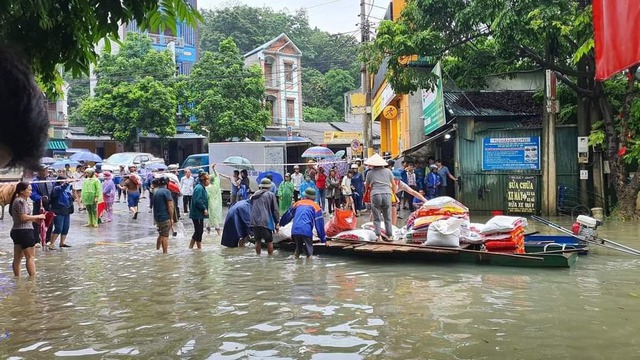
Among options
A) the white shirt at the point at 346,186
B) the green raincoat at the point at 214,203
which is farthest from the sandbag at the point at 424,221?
the white shirt at the point at 346,186

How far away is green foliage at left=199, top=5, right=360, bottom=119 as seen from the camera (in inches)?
2333

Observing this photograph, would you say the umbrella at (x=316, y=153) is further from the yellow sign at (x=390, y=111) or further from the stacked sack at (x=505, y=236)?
the stacked sack at (x=505, y=236)

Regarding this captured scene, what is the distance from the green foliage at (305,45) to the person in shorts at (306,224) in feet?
150

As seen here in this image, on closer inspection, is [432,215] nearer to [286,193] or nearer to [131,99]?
[286,193]

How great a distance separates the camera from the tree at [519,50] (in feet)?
48.3

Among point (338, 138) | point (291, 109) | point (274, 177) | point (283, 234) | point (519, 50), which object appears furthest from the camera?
point (291, 109)

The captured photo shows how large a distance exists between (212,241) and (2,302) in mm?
6642

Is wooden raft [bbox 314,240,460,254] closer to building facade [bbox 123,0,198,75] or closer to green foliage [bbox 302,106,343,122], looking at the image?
building facade [bbox 123,0,198,75]

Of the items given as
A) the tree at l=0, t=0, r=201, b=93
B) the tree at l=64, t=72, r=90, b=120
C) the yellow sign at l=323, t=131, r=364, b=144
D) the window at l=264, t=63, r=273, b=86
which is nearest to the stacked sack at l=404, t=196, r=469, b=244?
the tree at l=0, t=0, r=201, b=93

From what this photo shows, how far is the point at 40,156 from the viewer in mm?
1690

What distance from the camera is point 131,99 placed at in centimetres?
3794

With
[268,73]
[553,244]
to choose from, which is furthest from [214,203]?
[268,73]

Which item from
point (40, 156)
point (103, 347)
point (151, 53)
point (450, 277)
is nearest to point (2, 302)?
point (103, 347)

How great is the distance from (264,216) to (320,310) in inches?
184
